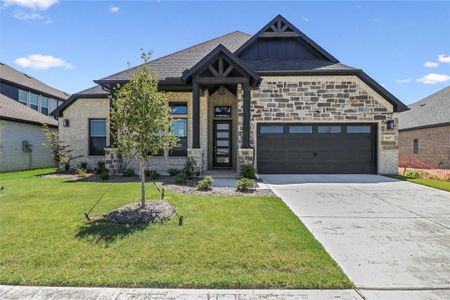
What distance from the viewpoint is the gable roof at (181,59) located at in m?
12.5

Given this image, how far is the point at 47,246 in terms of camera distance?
4.19 meters

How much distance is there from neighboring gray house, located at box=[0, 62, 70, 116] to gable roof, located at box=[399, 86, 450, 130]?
30.9m

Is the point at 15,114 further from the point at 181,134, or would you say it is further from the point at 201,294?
the point at 201,294

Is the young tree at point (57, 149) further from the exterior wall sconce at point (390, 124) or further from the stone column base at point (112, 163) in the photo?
the exterior wall sconce at point (390, 124)

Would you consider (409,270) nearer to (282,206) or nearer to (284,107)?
(282,206)

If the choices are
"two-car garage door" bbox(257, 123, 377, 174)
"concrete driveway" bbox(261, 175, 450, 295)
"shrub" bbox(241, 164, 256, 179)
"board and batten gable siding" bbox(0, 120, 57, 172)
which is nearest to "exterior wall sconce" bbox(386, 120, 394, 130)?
"two-car garage door" bbox(257, 123, 377, 174)

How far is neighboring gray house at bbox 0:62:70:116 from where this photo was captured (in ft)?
68.8

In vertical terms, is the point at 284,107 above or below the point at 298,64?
below

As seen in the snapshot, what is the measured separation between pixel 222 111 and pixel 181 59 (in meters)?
3.62

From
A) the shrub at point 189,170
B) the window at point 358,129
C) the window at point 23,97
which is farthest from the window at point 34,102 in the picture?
the window at point 358,129

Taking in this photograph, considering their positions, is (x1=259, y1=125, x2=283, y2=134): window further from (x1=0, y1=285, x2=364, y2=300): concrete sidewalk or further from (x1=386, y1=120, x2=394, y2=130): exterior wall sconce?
(x1=0, y1=285, x2=364, y2=300): concrete sidewalk

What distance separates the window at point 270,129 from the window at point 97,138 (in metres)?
8.09

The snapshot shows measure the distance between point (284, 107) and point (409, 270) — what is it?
9.96 meters

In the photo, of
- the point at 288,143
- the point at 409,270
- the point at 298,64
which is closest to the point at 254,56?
the point at 298,64
